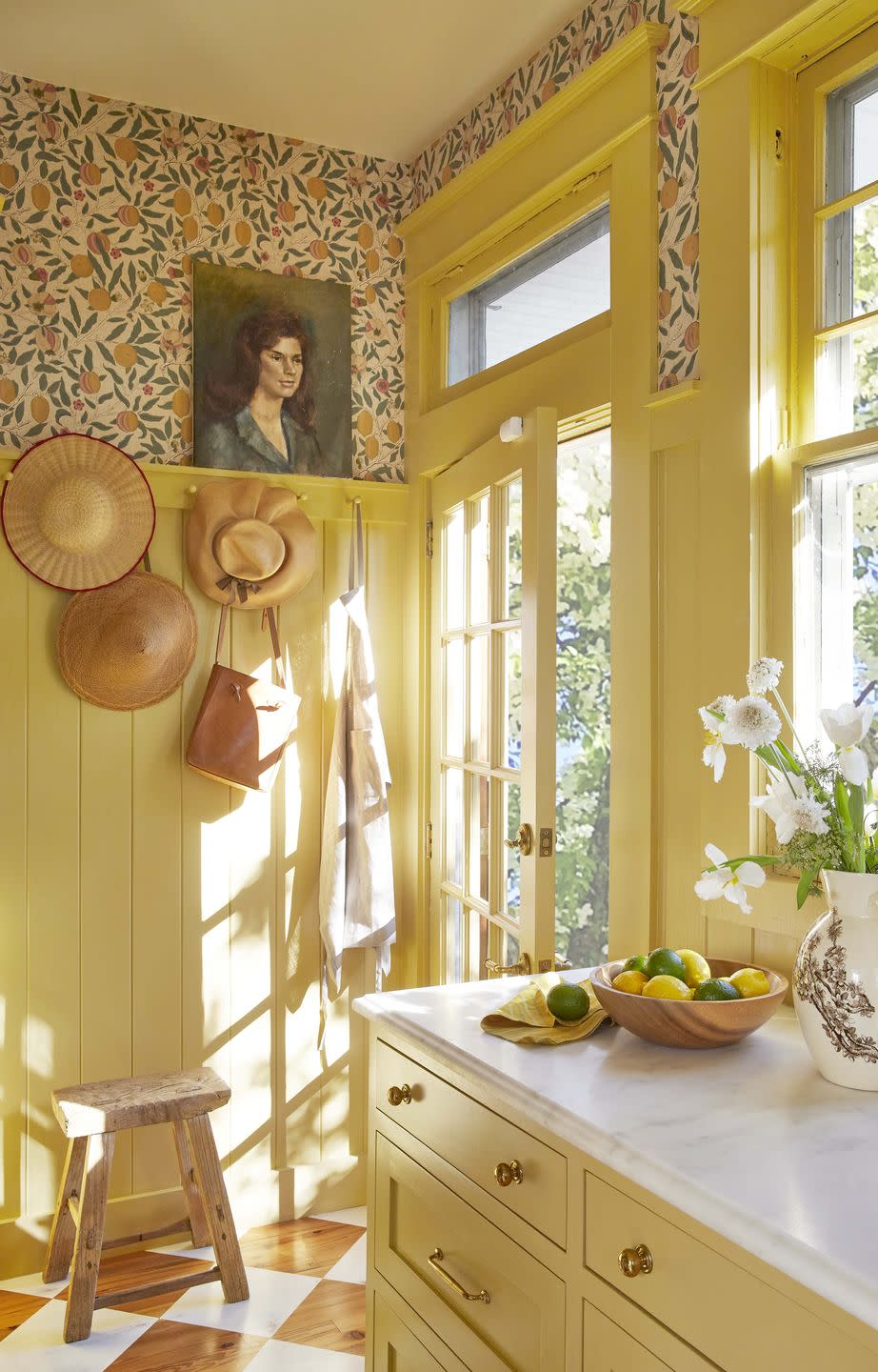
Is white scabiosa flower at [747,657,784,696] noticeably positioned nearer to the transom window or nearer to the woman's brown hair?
the transom window

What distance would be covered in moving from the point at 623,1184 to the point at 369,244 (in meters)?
2.66

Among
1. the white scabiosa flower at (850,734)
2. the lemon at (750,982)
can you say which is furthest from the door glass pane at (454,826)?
the white scabiosa flower at (850,734)

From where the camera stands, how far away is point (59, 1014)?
8.88ft

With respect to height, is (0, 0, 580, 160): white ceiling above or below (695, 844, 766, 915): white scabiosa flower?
above

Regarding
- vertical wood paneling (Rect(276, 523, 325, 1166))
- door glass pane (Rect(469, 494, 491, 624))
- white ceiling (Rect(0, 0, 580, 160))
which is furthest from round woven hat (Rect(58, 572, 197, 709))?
white ceiling (Rect(0, 0, 580, 160))

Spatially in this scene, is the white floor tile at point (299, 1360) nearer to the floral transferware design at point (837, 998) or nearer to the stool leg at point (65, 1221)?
the stool leg at point (65, 1221)

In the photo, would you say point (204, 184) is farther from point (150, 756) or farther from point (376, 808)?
point (376, 808)

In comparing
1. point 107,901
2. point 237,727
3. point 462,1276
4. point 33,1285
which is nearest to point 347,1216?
point 33,1285

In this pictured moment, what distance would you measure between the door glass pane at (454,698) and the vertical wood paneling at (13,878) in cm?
105

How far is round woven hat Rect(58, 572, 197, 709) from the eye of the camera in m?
2.68

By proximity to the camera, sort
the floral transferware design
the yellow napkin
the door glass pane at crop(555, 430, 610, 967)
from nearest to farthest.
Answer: the floral transferware design, the yellow napkin, the door glass pane at crop(555, 430, 610, 967)

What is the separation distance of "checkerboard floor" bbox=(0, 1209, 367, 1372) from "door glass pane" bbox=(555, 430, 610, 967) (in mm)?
1950

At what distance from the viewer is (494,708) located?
8.43 feet

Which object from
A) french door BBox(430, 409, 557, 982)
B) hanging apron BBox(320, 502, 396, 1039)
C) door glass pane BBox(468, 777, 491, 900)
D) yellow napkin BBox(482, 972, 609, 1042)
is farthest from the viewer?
hanging apron BBox(320, 502, 396, 1039)
